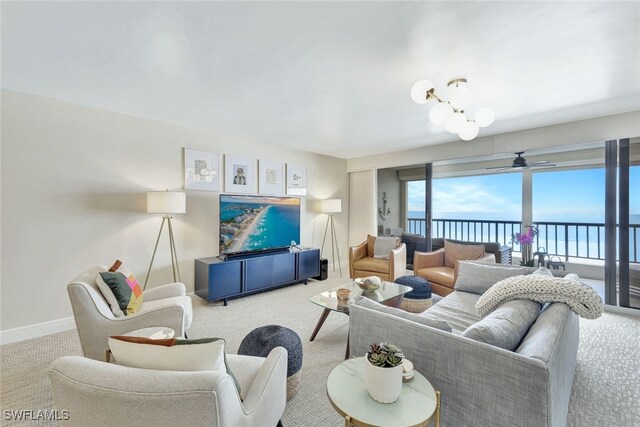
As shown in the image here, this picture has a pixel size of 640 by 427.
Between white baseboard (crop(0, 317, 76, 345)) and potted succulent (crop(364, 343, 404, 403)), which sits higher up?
potted succulent (crop(364, 343, 404, 403))

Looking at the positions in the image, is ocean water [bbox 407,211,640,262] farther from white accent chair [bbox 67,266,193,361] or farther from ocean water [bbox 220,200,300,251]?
white accent chair [bbox 67,266,193,361]

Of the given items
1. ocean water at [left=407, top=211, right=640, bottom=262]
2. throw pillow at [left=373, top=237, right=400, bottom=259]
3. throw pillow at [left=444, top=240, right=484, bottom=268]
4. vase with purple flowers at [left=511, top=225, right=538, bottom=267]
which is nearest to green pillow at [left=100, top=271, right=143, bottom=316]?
throw pillow at [left=373, top=237, right=400, bottom=259]

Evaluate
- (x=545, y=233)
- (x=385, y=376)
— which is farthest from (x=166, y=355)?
(x=545, y=233)

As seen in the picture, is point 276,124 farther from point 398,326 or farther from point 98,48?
point 398,326

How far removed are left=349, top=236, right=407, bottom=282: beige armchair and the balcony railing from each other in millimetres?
1082

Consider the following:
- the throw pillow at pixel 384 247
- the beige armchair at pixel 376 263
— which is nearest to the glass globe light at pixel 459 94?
the beige armchair at pixel 376 263

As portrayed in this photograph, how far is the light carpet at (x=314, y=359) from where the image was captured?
68.1 inches

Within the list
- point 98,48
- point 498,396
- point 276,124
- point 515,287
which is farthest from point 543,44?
point 98,48

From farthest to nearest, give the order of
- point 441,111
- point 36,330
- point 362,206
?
point 362,206, point 36,330, point 441,111

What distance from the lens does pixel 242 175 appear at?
4305 millimetres

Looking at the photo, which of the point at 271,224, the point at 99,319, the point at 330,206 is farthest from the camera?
the point at 330,206

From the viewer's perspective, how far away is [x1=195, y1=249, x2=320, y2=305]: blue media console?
3561 millimetres

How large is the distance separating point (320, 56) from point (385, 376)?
2.03m

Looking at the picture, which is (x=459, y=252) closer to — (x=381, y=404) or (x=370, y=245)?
(x=370, y=245)
